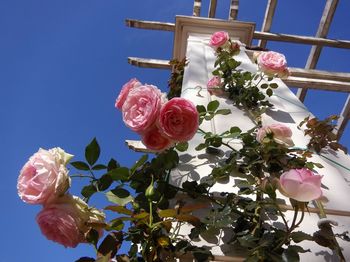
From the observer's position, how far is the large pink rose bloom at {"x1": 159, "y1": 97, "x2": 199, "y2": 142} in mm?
1165

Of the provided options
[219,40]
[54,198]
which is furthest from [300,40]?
[54,198]

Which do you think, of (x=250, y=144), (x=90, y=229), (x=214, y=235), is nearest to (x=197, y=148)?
(x=250, y=144)

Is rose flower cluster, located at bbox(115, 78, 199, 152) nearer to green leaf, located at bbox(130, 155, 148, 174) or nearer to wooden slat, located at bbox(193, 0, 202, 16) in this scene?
green leaf, located at bbox(130, 155, 148, 174)

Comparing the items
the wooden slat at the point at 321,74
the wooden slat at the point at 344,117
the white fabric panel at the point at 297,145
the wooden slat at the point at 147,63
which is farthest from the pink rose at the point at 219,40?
the wooden slat at the point at 344,117

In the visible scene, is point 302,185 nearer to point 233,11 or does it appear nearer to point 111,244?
point 111,244

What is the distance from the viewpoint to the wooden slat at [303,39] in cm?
521

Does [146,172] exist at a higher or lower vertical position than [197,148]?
higher

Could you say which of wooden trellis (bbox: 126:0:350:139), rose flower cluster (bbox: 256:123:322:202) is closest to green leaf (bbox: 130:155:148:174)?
rose flower cluster (bbox: 256:123:322:202)

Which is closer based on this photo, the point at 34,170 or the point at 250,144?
the point at 34,170

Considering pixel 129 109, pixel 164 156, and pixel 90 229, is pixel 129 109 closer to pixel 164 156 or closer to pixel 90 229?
pixel 164 156

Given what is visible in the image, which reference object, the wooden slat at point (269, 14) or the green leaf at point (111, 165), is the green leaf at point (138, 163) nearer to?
the green leaf at point (111, 165)

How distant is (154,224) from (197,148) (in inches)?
23.7

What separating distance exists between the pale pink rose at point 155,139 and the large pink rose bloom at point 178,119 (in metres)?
0.04

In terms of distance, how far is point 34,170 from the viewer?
999 millimetres
